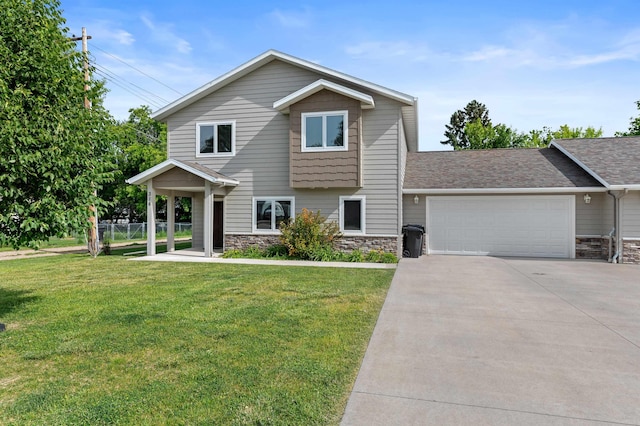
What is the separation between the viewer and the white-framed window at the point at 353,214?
1247 cm

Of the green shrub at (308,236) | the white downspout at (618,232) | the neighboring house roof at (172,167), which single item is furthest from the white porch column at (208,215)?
the white downspout at (618,232)

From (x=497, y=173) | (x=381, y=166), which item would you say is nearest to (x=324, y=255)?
(x=381, y=166)

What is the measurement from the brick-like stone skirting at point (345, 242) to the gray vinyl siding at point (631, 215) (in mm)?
6875

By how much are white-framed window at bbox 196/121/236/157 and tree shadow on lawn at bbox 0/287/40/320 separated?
305 inches

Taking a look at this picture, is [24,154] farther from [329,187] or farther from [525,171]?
[525,171]

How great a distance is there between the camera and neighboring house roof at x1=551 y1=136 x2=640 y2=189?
1111cm

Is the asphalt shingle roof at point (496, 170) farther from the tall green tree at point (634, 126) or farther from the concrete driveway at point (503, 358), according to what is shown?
the tall green tree at point (634, 126)

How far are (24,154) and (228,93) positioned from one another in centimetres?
979

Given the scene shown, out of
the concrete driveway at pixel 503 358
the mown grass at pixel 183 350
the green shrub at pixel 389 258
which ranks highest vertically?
the green shrub at pixel 389 258

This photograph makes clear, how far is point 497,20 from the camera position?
998cm

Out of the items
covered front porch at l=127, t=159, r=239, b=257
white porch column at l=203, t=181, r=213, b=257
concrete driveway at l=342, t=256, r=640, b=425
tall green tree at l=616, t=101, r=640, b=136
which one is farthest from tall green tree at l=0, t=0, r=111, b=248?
tall green tree at l=616, t=101, r=640, b=136

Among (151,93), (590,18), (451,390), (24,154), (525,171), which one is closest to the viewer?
(451,390)

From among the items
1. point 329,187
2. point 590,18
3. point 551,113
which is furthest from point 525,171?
point 551,113

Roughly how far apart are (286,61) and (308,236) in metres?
6.36
